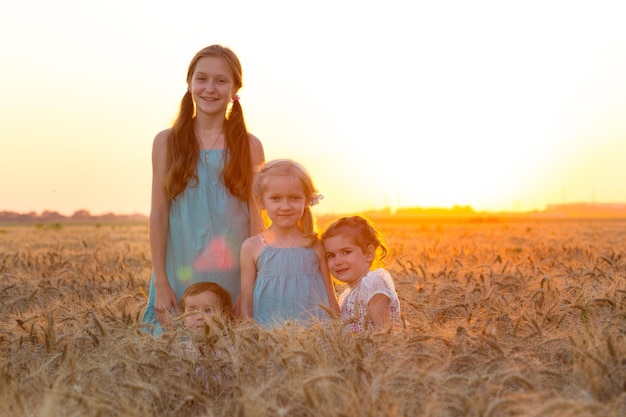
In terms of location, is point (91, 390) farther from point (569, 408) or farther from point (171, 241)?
point (171, 241)

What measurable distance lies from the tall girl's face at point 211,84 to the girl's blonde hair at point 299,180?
Answer: 26.6 inches

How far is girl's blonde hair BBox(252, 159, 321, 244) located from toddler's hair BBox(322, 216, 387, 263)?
224 millimetres

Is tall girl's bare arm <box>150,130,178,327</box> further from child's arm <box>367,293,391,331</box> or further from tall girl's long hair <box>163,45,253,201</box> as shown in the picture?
child's arm <box>367,293,391,331</box>

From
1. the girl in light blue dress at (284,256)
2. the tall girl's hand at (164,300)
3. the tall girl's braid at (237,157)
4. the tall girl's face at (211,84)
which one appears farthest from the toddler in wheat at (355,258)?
the tall girl's face at (211,84)

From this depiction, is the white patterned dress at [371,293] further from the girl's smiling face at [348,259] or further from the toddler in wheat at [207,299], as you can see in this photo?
the toddler in wheat at [207,299]

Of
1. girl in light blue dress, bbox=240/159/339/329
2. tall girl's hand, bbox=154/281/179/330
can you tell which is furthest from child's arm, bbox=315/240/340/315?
Answer: tall girl's hand, bbox=154/281/179/330

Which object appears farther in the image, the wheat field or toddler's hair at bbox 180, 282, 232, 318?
toddler's hair at bbox 180, 282, 232, 318

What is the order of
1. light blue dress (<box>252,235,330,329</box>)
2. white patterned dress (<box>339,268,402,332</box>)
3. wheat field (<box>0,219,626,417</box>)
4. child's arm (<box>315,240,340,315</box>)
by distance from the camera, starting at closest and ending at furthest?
1. wheat field (<box>0,219,626,417</box>)
2. white patterned dress (<box>339,268,402,332</box>)
3. light blue dress (<box>252,235,330,329</box>)
4. child's arm (<box>315,240,340,315</box>)

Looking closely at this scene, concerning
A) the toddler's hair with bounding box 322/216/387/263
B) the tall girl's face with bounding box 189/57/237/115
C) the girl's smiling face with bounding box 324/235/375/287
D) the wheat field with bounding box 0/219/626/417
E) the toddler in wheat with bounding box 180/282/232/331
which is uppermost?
the tall girl's face with bounding box 189/57/237/115

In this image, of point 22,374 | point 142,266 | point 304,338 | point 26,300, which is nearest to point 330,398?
point 304,338

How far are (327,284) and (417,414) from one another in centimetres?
227

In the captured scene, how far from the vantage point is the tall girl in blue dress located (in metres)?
5.23

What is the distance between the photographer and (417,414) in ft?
8.66

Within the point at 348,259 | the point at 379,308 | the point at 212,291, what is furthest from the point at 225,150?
the point at 379,308
